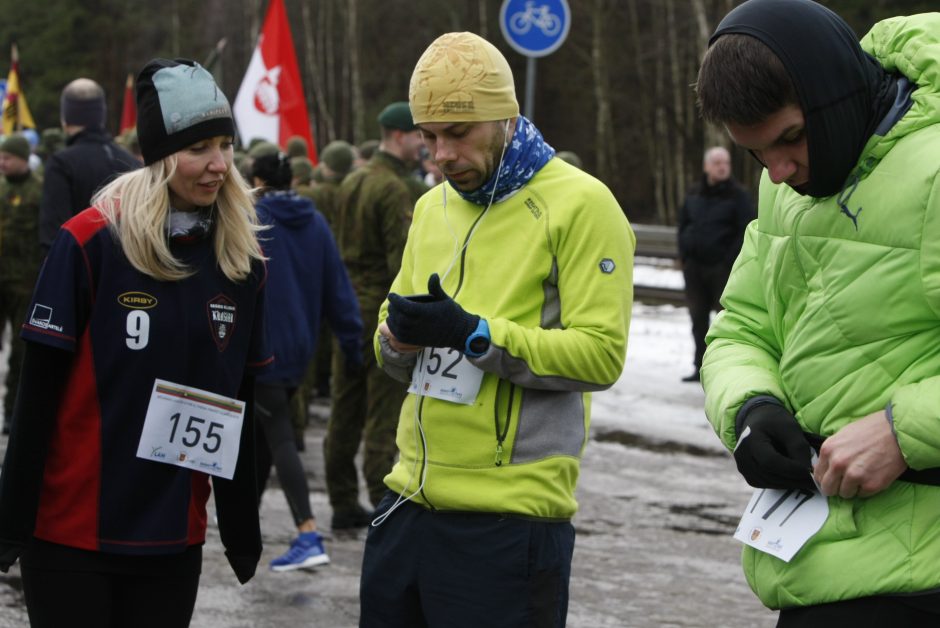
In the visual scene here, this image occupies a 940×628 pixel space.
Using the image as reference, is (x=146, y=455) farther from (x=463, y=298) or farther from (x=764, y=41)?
(x=764, y=41)

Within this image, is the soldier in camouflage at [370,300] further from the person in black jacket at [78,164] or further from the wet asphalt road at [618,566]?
the person in black jacket at [78,164]

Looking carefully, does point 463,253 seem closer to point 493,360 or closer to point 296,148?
point 493,360

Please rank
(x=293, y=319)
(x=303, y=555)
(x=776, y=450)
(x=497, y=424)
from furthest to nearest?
(x=293, y=319) → (x=303, y=555) → (x=497, y=424) → (x=776, y=450)

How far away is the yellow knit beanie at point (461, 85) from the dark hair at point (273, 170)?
4.20 meters

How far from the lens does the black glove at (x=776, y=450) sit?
2.88 meters

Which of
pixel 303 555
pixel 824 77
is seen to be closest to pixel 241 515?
pixel 824 77

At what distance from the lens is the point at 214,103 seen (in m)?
4.00

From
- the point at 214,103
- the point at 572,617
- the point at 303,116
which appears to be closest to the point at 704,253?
the point at 303,116

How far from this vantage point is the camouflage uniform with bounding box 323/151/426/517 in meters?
8.32

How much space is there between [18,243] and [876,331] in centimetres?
990

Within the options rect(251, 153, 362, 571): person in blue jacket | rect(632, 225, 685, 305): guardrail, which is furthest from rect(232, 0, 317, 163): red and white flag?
rect(251, 153, 362, 571): person in blue jacket

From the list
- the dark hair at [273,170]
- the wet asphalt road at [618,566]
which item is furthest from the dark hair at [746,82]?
the dark hair at [273,170]

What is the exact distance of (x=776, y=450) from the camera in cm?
291

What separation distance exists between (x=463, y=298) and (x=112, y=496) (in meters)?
1.02
